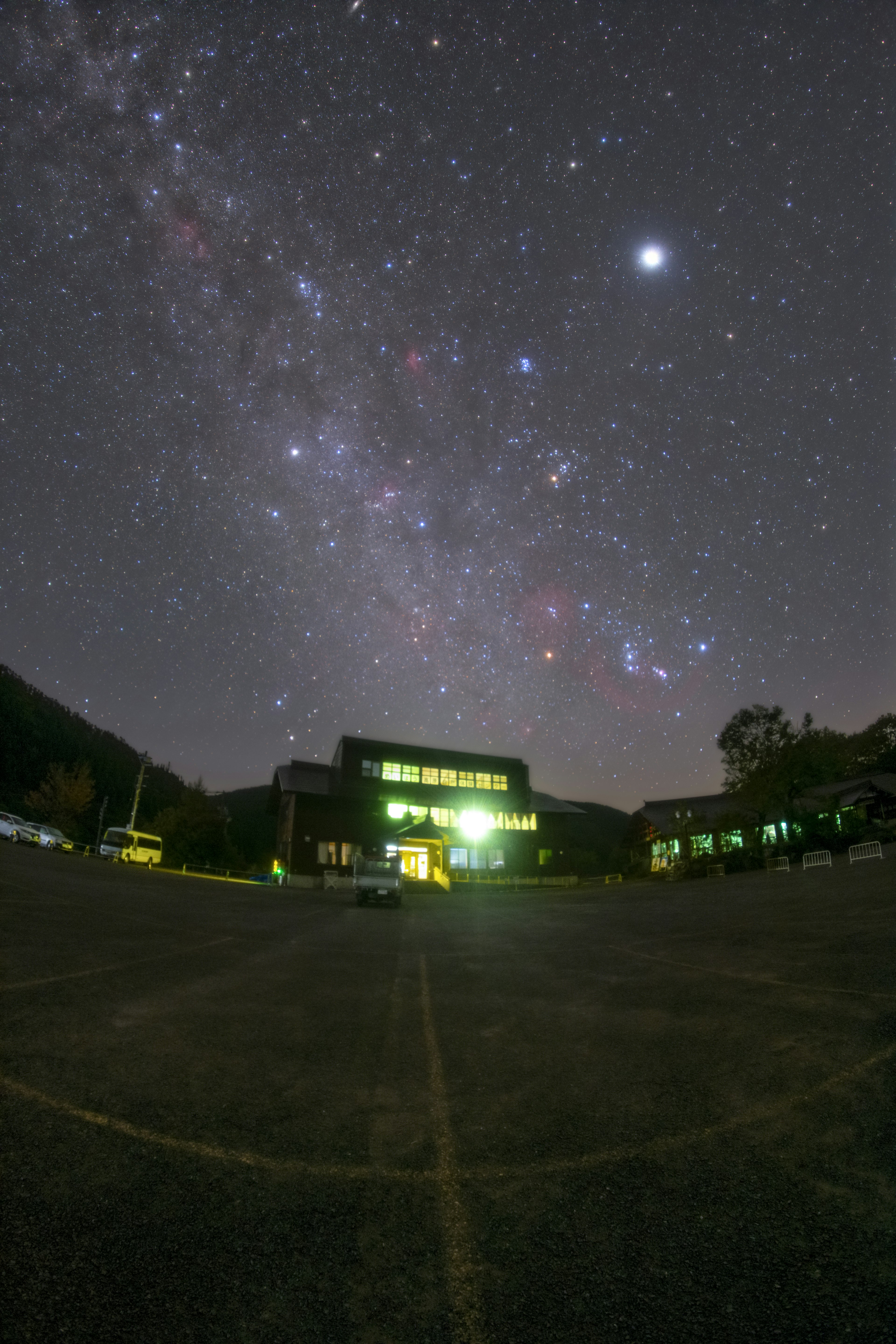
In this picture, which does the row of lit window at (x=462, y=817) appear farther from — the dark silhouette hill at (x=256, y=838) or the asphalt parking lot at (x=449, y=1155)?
Result: the asphalt parking lot at (x=449, y=1155)

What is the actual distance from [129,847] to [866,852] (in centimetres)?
4334

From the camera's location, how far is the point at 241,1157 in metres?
3.23

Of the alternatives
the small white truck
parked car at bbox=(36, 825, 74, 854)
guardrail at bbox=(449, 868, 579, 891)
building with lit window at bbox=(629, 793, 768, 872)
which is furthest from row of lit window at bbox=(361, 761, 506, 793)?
the small white truck

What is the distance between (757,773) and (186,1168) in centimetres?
5118

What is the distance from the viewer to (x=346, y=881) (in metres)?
37.1

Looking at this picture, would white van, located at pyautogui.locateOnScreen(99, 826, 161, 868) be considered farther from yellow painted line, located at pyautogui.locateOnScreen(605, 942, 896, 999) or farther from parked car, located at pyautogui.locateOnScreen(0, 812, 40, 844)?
yellow painted line, located at pyautogui.locateOnScreen(605, 942, 896, 999)

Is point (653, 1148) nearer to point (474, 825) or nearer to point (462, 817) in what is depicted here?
point (462, 817)

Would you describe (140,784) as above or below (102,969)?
above

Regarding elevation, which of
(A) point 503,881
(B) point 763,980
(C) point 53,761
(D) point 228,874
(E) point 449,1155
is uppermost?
(C) point 53,761

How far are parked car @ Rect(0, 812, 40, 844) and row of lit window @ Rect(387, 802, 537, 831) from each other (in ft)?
76.2

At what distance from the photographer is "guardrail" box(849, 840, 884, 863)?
22.8 m

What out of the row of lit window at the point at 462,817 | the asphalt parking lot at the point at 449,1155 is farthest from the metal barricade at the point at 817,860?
the row of lit window at the point at 462,817

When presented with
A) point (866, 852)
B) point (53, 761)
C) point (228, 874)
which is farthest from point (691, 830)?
point (53, 761)

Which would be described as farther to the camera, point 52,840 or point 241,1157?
point 52,840
